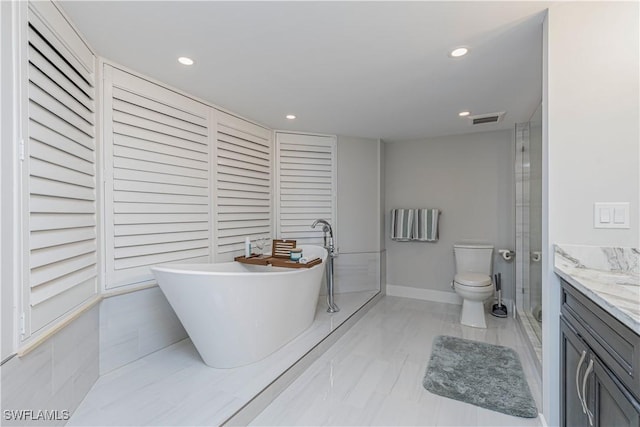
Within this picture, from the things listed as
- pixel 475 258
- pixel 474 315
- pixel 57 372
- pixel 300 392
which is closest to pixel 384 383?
pixel 300 392

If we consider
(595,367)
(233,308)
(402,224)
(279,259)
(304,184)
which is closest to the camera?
(595,367)

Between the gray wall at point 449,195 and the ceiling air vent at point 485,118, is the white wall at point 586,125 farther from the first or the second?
the gray wall at point 449,195

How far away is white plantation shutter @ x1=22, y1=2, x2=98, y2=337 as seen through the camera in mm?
1272

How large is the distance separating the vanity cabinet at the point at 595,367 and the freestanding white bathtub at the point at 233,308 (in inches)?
65.1

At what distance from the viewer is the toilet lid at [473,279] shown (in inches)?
122

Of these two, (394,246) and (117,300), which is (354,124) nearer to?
(394,246)

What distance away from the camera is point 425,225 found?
3.90 m

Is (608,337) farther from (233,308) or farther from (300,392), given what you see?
Answer: (233,308)

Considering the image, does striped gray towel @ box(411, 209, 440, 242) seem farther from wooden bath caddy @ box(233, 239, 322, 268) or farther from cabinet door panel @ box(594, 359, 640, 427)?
cabinet door panel @ box(594, 359, 640, 427)

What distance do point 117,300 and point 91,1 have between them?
174cm

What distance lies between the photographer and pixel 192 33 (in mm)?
1646

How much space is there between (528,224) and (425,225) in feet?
3.65

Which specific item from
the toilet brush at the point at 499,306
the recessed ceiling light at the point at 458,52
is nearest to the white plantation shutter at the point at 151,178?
the recessed ceiling light at the point at 458,52

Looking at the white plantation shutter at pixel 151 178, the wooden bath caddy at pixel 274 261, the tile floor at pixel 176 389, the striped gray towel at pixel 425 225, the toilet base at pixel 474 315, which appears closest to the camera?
the tile floor at pixel 176 389
